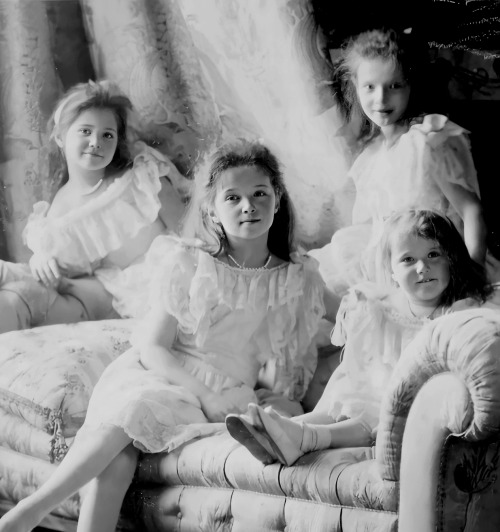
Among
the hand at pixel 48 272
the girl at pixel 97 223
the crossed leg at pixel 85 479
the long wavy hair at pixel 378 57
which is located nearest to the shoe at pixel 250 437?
the crossed leg at pixel 85 479

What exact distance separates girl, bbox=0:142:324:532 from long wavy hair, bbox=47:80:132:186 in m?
0.59

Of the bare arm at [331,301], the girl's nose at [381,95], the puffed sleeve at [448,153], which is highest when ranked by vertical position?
the girl's nose at [381,95]

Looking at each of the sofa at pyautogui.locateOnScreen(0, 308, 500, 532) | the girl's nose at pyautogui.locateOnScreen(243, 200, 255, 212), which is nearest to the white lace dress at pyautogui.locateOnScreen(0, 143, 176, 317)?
the sofa at pyautogui.locateOnScreen(0, 308, 500, 532)

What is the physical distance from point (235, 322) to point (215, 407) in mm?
202

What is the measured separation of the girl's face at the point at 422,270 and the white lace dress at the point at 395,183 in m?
0.13

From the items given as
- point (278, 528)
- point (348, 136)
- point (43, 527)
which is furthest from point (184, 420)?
point (348, 136)

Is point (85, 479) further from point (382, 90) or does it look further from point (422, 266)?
point (382, 90)

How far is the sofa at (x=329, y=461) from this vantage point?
1.66 metres

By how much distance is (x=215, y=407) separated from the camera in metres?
2.30

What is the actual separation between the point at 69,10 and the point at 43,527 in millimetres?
1456

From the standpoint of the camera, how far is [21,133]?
312 cm

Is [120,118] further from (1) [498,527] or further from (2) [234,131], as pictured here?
(1) [498,527]

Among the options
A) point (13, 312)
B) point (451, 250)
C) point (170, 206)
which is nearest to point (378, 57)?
point (451, 250)

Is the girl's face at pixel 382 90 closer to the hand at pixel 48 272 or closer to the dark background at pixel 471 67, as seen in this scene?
the dark background at pixel 471 67
